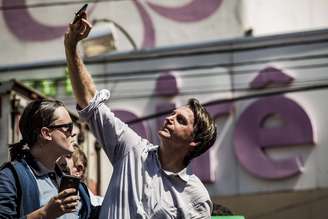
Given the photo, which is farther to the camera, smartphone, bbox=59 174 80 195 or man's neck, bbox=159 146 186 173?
man's neck, bbox=159 146 186 173

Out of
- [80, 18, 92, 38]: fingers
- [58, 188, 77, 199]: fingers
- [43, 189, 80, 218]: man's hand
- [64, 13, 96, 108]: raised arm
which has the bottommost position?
[43, 189, 80, 218]: man's hand

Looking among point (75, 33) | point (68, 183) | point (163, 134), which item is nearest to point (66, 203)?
point (68, 183)

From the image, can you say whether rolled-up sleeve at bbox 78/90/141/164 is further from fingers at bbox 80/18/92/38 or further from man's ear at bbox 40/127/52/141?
fingers at bbox 80/18/92/38

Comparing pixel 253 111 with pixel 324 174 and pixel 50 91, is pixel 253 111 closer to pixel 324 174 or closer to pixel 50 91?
pixel 324 174

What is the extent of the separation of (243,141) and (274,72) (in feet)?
3.75

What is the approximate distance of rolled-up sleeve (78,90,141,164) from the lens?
5.70 meters

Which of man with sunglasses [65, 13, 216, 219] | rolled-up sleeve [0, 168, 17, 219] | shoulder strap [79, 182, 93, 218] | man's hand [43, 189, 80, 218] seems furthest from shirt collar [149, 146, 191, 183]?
rolled-up sleeve [0, 168, 17, 219]

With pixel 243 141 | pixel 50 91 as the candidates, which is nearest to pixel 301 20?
pixel 243 141

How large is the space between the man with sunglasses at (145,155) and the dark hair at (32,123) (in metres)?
0.16

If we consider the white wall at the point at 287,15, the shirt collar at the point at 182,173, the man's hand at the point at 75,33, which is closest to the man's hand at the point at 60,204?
the shirt collar at the point at 182,173

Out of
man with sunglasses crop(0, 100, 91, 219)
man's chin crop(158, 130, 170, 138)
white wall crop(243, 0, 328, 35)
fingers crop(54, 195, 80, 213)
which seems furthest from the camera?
white wall crop(243, 0, 328, 35)

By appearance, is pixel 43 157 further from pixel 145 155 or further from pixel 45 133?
pixel 145 155

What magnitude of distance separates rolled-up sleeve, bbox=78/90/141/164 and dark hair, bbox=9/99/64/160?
0.16 m

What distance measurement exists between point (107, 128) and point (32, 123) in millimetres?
365
